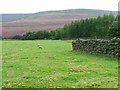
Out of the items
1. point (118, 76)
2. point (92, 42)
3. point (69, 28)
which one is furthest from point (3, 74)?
point (69, 28)

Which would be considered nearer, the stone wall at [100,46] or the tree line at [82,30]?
the stone wall at [100,46]

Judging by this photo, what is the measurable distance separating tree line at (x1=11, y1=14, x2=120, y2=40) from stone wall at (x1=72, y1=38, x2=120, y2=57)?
1133 inches

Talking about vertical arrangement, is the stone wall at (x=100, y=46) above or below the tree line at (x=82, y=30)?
above

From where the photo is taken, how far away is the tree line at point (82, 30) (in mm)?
58694

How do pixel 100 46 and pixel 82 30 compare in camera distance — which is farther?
pixel 82 30

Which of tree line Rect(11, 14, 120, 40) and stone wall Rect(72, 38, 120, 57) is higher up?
stone wall Rect(72, 38, 120, 57)

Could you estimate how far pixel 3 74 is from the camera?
1380 centimetres

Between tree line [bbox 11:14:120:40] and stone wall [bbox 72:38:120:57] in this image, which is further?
tree line [bbox 11:14:120:40]

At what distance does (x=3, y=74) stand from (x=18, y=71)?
2.93ft

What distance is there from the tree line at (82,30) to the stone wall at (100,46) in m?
28.8

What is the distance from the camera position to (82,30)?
212ft

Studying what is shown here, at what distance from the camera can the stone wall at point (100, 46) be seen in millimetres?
19542

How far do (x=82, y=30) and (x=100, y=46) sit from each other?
4309cm

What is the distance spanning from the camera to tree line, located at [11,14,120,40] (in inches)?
2311
